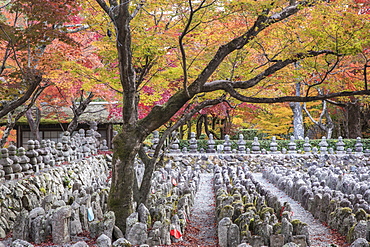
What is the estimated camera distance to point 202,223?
7.00m

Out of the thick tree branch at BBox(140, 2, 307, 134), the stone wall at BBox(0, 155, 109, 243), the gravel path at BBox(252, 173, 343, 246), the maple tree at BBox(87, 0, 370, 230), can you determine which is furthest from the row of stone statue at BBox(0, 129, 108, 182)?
the gravel path at BBox(252, 173, 343, 246)

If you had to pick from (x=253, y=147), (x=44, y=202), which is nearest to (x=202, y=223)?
(x=44, y=202)

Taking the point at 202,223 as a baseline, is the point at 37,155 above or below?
above

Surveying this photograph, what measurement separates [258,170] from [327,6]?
411 inches

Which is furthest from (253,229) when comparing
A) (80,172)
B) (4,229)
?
(80,172)

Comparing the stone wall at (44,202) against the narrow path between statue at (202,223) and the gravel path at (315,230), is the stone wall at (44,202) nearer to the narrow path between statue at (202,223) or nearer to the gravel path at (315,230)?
the narrow path between statue at (202,223)

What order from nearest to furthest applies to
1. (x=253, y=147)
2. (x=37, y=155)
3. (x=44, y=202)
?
(x=44, y=202) → (x=37, y=155) → (x=253, y=147)

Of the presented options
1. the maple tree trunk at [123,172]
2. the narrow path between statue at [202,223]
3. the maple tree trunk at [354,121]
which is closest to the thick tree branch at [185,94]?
the maple tree trunk at [123,172]

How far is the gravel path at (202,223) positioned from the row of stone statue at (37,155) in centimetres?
359

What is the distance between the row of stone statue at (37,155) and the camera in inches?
284

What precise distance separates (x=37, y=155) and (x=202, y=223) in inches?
165

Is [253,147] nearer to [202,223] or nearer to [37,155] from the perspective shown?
[202,223]

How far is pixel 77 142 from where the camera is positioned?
12.7m

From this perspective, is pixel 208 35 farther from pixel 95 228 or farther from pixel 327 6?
pixel 95 228
